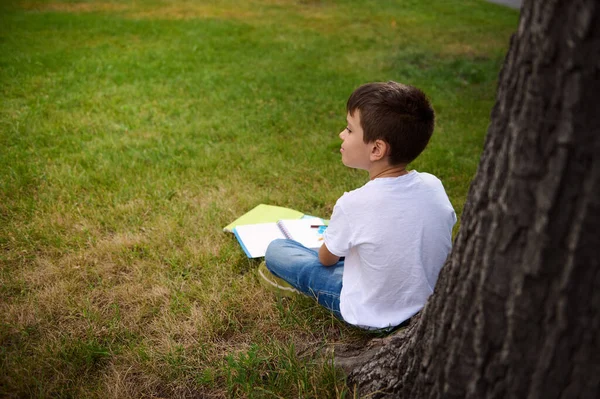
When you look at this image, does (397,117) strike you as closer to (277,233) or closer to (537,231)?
(537,231)

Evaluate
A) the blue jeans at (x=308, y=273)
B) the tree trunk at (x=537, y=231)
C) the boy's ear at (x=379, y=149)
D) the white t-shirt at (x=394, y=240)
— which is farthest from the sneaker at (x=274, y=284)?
the tree trunk at (x=537, y=231)

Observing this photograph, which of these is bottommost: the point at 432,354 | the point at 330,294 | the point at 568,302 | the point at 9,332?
the point at 9,332

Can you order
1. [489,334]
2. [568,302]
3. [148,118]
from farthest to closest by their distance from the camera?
[148,118]
[489,334]
[568,302]

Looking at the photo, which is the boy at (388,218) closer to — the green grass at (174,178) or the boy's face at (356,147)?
the boy's face at (356,147)

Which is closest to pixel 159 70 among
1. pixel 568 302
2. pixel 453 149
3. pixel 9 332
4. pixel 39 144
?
pixel 39 144

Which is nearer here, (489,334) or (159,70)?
(489,334)

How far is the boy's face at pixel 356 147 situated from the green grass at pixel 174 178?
773 millimetres

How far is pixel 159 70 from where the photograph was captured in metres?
6.76

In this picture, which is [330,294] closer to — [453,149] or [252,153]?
[252,153]

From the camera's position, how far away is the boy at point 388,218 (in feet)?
6.88

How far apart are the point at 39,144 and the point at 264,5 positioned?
30.4 ft

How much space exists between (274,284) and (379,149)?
37.3 inches

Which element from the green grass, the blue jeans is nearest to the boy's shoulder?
the blue jeans

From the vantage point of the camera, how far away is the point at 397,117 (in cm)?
219
